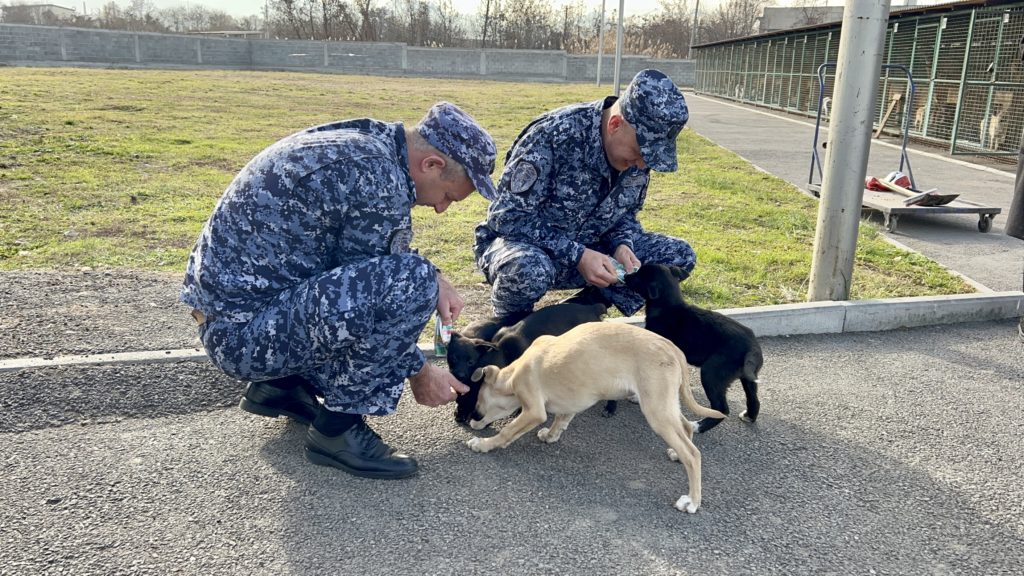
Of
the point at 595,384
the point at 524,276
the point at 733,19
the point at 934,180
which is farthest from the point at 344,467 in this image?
the point at 733,19

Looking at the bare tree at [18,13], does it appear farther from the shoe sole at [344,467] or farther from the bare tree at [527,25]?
the shoe sole at [344,467]

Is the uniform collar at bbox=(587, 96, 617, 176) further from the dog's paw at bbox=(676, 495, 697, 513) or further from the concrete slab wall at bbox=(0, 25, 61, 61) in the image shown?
the concrete slab wall at bbox=(0, 25, 61, 61)

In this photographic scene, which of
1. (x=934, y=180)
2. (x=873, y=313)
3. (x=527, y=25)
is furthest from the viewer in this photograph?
(x=527, y=25)

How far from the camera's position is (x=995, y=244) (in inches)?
285

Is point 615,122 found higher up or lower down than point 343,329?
higher up

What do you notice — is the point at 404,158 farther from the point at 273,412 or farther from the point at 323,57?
the point at 323,57

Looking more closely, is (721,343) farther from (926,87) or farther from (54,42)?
(54,42)

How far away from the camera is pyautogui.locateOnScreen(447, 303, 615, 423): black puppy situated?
364 cm

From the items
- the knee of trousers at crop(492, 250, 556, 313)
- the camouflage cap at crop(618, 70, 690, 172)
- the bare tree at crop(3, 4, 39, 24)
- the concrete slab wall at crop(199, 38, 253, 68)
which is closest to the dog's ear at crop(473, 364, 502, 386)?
the knee of trousers at crop(492, 250, 556, 313)

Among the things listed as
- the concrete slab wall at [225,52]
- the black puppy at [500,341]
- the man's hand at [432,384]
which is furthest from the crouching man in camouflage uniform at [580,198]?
the concrete slab wall at [225,52]

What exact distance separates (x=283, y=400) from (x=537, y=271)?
4.67ft

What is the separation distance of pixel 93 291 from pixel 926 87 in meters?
16.6

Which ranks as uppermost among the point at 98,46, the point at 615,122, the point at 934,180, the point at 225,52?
the point at 225,52

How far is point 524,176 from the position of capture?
13.5 ft
